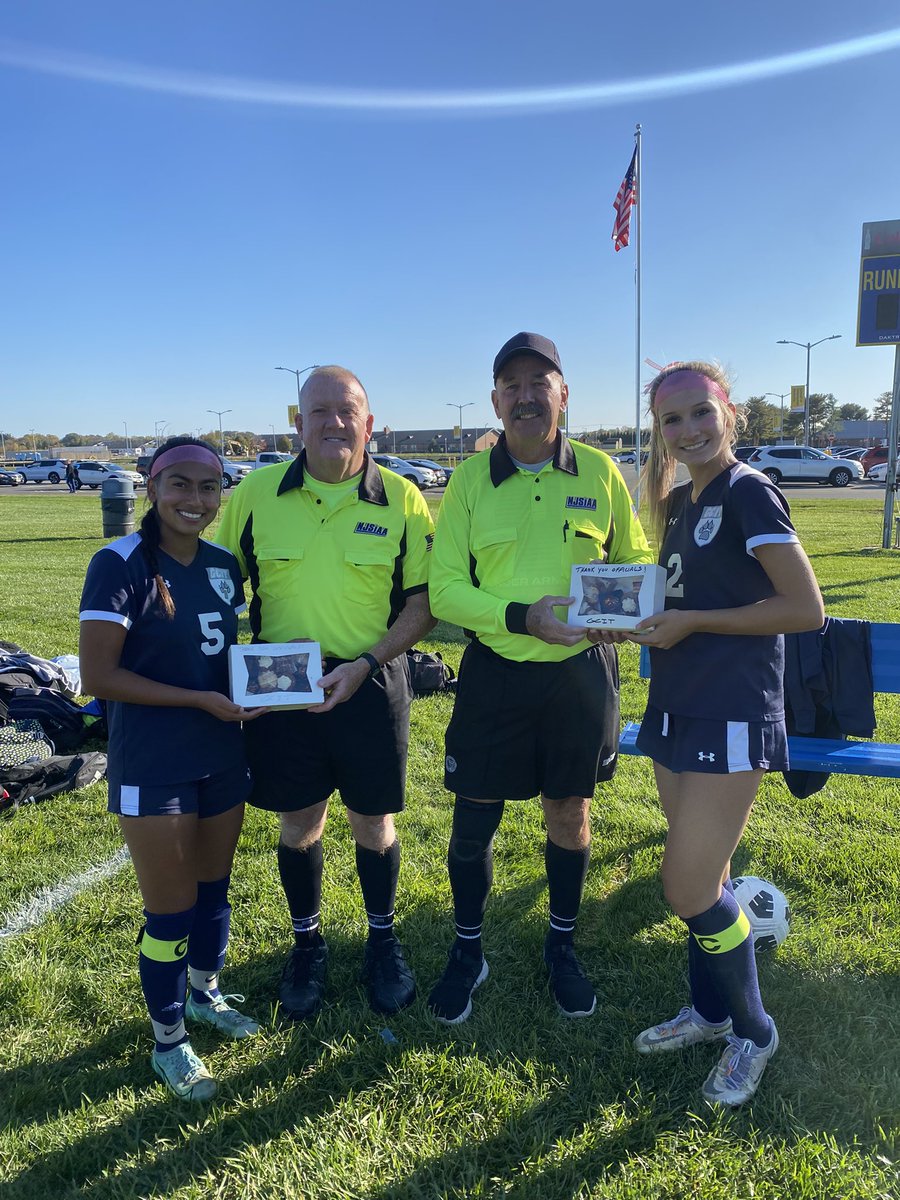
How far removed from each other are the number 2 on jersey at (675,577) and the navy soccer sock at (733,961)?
963 millimetres

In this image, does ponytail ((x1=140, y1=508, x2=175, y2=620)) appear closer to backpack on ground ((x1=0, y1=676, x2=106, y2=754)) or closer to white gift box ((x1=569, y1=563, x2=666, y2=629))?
white gift box ((x1=569, y1=563, x2=666, y2=629))

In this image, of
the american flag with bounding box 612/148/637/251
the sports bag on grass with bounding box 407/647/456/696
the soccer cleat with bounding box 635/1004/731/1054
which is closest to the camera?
the soccer cleat with bounding box 635/1004/731/1054

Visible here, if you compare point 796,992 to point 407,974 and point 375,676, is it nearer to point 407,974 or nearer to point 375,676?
point 407,974

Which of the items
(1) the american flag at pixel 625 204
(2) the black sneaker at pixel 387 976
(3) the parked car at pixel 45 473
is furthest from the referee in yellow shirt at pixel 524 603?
(3) the parked car at pixel 45 473

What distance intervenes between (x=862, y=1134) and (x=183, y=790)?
228 cm

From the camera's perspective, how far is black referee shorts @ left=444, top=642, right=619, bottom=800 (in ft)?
8.68

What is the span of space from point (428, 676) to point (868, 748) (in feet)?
11.4

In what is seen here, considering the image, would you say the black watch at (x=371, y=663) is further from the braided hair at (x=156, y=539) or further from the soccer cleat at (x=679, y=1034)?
the soccer cleat at (x=679, y=1034)

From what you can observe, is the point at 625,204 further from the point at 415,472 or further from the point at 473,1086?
the point at 473,1086

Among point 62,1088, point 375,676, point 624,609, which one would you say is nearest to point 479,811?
point 375,676

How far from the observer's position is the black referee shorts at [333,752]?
8.79 ft

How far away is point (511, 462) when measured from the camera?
2.71m

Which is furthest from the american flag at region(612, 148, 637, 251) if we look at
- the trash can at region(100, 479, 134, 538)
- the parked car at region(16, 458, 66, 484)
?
the parked car at region(16, 458, 66, 484)

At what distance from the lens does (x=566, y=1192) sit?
205 cm
